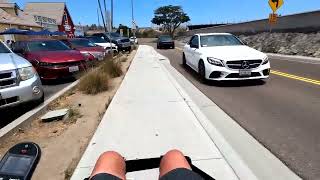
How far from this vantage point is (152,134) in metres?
5.61

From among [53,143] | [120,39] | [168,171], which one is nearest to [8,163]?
[53,143]

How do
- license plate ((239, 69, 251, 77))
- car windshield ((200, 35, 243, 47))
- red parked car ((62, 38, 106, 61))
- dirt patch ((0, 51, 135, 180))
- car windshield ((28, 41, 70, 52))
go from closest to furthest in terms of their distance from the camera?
dirt patch ((0, 51, 135, 180))
license plate ((239, 69, 251, 77))
car windshield ((200, 35, 243, 47))
car windshield ((28, 41, 70, 52))
red parked car ((62, 38, 106, 61))

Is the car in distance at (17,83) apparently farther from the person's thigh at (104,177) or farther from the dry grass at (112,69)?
the dry grass at (112,69)

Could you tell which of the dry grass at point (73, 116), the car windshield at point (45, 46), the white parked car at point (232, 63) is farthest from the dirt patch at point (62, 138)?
the car windshield at point (45, 46)

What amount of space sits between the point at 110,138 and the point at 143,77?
7.14 meters

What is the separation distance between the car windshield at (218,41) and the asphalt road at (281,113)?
4.58 ft

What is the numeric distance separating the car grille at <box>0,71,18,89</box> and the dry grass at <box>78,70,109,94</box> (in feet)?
9.72

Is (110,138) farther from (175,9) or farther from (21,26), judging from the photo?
(175,9)

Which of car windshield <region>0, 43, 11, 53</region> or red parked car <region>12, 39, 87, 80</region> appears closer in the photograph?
car windshield <region>0, 43, 11, 53</region>

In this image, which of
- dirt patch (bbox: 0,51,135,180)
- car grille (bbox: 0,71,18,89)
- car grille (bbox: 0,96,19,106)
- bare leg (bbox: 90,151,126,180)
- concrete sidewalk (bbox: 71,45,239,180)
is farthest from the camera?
car grille (bbox: 0,71,18,89)

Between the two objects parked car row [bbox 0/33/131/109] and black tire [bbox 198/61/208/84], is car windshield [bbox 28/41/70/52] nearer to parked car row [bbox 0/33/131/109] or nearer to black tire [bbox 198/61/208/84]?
parked car row [bbox 0/33/131/109]

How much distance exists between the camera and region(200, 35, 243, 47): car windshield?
477 inches

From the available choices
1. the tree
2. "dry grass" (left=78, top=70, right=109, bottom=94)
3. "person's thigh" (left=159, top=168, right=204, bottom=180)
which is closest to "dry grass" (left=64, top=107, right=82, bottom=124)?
"dry grass" (left=78, top=70, right=109, bottom=94)

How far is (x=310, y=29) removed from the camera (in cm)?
2442
